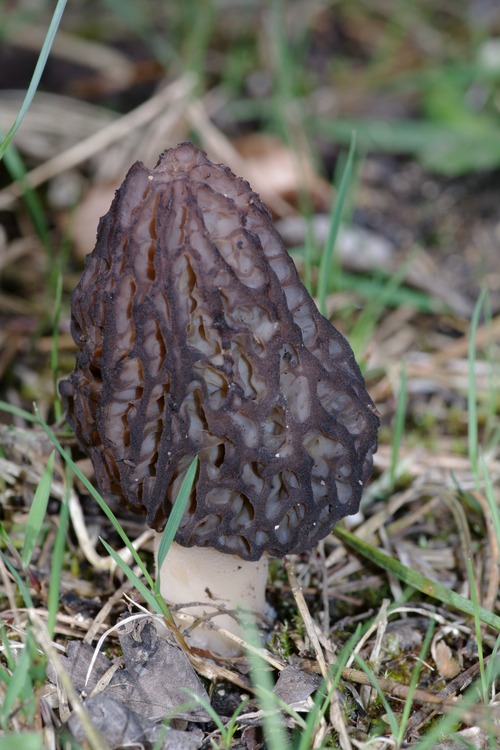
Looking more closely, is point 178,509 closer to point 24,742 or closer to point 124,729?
point 124,729

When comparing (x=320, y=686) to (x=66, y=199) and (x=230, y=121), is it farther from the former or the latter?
(x=230, y=121)

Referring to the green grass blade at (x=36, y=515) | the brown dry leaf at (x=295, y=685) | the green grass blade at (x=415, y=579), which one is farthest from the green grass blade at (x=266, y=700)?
the green grass blade at (x=36, y=515)

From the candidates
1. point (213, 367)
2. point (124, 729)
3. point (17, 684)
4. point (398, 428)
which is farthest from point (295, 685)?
point (398, 428)

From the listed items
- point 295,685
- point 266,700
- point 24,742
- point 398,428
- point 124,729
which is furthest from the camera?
point 398,428

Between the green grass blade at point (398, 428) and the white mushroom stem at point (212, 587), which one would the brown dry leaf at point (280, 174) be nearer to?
the green grass blade at point (398, 428)

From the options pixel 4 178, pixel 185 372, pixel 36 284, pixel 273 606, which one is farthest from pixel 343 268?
pixel 185 372

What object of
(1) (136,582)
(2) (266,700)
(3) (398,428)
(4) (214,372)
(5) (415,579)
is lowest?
(2) (266,700)

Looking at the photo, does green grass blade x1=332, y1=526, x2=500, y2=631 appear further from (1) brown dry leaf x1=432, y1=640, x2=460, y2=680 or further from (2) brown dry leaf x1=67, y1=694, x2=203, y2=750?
(2) brown dry leaf x1=67, y1=694, x2=203, y2=750

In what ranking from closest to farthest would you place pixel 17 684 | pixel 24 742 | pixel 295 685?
pixel 24 742, pixel 17 684, pixel 295 685

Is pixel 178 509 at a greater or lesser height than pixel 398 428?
lesser
